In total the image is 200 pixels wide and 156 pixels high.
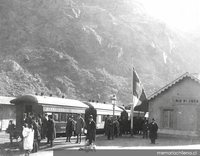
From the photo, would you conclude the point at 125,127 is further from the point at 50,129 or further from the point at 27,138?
the point at 27,138

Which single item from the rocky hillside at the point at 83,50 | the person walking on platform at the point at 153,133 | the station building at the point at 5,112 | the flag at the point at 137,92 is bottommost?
the person walking on platform at the point at 153,133

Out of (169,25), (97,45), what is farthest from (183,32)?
(97,45)

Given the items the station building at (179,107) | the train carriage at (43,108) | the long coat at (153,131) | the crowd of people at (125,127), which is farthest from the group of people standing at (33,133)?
the station building at (179,107)

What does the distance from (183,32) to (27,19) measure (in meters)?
61.5

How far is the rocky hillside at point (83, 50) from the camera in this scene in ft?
221

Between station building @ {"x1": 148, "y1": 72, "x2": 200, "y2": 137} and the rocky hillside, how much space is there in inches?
1555

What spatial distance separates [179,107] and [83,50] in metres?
60.5

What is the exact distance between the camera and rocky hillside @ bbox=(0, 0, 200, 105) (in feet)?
221

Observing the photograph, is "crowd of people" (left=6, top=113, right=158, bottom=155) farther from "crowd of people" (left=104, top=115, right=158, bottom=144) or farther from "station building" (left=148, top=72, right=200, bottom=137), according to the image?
"station building" (left=148, top=72, right=200, bottom=137)

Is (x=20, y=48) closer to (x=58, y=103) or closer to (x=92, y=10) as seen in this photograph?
(x=92, y=10)

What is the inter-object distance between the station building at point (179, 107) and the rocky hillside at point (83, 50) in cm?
3951

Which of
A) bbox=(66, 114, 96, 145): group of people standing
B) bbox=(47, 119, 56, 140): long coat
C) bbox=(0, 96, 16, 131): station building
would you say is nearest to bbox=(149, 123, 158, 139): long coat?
bbox=(66, 114, 96, 145): group of people standing

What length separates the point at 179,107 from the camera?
78.3 ft

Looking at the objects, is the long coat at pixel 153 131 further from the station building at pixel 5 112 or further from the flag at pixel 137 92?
the station building at pixel 5 112
